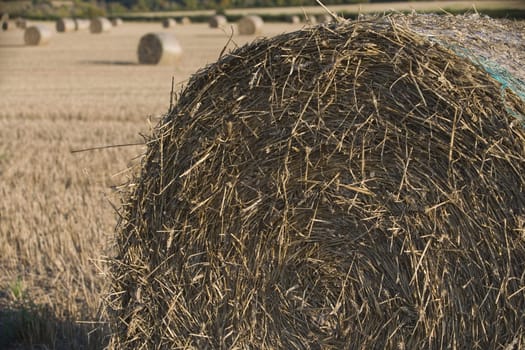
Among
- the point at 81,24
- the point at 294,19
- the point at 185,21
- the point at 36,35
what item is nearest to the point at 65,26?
the point at 81,24

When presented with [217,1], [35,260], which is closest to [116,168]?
[35,260]

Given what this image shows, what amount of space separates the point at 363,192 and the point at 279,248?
0.45 meters

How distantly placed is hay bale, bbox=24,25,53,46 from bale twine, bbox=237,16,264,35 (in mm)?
8109

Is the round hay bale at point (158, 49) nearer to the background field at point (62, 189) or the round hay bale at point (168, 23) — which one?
the background field at point (62, 189)

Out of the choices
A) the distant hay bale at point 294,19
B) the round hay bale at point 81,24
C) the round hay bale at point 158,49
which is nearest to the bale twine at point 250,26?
the distant hay bale at point 294,19

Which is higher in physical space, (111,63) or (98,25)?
(111,63)

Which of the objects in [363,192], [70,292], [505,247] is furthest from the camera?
[70,292]

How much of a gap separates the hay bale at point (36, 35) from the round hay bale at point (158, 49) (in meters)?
8.91

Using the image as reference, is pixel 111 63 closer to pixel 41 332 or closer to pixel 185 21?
pixel 41 332

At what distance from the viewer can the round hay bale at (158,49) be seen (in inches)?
817

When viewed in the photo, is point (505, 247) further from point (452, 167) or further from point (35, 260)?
point (35, 260)

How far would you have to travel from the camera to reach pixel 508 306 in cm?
276

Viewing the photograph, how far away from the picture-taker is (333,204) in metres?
3.14

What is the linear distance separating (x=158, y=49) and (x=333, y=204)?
59.9 ft
